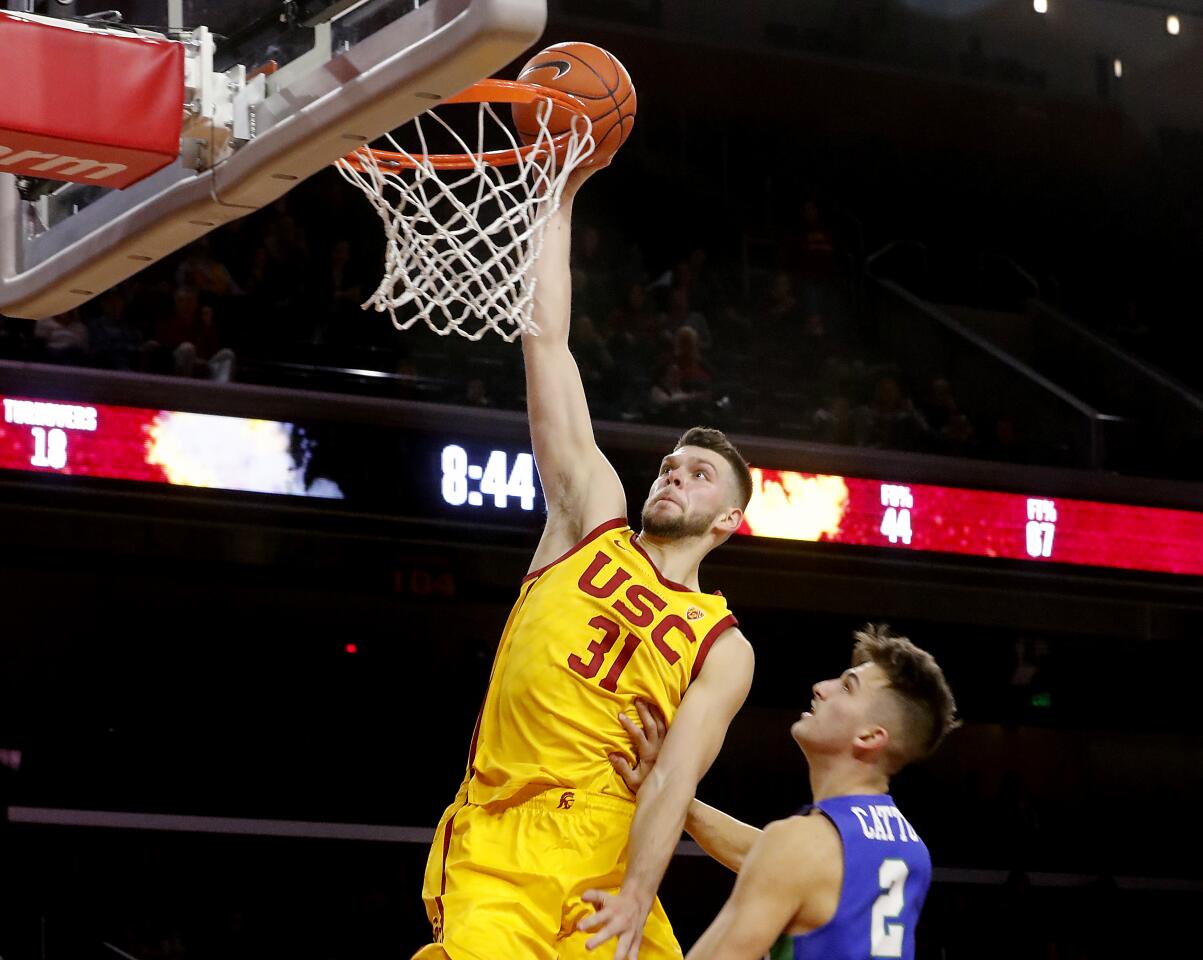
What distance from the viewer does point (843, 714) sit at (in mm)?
3613

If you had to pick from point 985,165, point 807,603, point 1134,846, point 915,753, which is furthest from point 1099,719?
point 915,753

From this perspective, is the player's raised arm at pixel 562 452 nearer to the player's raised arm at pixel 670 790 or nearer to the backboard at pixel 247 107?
the player's raised arm at pixel 670 790

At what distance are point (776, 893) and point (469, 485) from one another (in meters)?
5.90

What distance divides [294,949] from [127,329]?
3437 mm

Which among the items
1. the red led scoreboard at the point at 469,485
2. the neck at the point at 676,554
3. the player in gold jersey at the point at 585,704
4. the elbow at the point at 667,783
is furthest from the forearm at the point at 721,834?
the red led scoreboard at the point at 469,485

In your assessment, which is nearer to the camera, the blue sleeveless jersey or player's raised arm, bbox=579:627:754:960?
the blue sleeveless jersey

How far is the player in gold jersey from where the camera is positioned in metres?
3.70

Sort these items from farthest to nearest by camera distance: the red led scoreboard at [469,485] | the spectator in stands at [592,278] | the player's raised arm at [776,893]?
1. the spectator in stands at [592,278]
2. the red led scoreboard at [469,485]
3. the player's raised arm at [776,893]

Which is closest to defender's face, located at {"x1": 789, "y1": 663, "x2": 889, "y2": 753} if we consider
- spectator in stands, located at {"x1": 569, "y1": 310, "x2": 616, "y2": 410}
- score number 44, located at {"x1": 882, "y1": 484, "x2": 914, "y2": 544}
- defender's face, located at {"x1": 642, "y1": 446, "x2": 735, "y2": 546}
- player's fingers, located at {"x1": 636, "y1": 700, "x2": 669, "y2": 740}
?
player's fingers, located at {"x1": 636, "y1": 700, "x2": 669, "y2": 740}

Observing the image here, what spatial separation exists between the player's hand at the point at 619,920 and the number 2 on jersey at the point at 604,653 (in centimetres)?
45

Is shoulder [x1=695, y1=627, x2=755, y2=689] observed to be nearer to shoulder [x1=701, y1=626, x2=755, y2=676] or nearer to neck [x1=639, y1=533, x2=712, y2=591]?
shoulder [x1=701, y1=626, x2=755, y2=676]

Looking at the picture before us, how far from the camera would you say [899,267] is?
15.7 metres

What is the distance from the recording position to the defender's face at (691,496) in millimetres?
4062

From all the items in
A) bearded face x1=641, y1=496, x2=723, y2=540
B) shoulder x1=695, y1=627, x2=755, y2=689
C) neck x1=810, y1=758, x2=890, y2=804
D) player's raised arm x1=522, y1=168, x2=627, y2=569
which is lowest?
neck x1=810, y1=758, x2=890, y2=804
